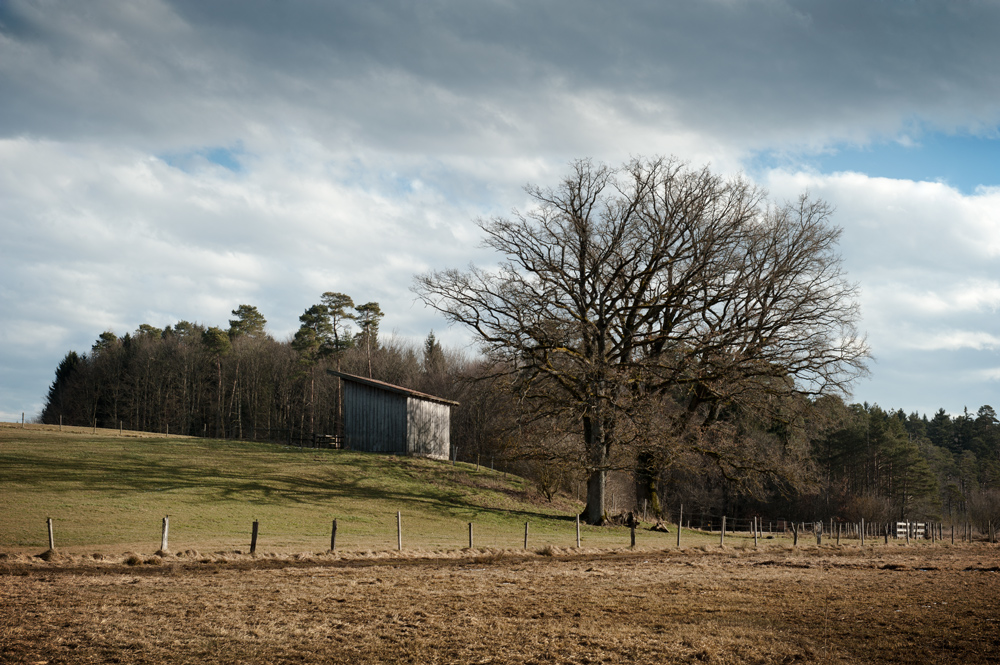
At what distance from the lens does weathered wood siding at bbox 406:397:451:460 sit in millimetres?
48250

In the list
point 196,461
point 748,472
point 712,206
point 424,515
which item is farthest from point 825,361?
point 196,461

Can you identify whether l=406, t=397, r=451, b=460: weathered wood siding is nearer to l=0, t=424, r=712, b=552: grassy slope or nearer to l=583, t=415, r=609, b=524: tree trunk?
l=0, t=424, r=712, b=552: grassy slope

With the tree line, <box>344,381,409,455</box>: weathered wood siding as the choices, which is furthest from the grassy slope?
the tree line

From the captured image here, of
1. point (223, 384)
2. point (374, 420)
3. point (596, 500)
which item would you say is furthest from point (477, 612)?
point (223, 384)

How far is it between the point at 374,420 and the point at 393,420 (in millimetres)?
1724

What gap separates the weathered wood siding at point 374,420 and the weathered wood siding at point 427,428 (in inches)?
17.1

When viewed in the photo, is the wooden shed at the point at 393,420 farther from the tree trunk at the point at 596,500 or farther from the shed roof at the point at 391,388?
the tree trunk at the point at 596,500

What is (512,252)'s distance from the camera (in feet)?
116

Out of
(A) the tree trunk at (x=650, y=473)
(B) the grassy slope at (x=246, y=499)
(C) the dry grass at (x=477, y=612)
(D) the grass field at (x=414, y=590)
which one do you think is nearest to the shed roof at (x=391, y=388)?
(B) the grassy slope at (x=246, y=499)

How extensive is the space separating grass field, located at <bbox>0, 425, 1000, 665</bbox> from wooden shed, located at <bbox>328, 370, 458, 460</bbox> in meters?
12.8

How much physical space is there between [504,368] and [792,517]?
42982 mm

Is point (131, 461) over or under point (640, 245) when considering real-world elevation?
under

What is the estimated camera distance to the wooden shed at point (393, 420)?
4822 centimetres

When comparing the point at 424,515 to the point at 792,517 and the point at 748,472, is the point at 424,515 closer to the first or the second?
the point at 748,472
